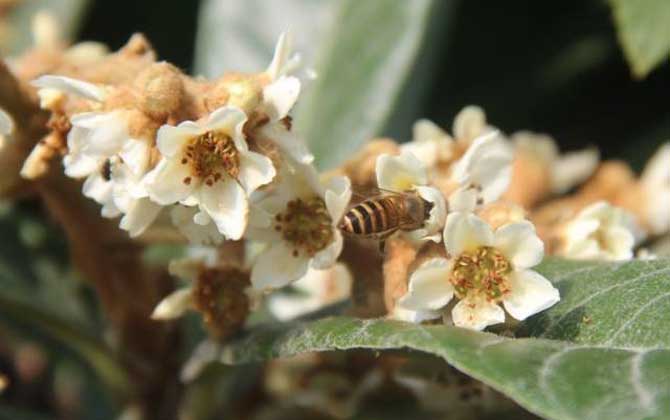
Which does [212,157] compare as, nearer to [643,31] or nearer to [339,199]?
[339,199]

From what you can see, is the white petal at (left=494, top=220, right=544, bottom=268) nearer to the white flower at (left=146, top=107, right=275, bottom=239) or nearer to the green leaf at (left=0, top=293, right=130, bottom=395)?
the white flower at (left=146, top=107, right=275, bottom=239)

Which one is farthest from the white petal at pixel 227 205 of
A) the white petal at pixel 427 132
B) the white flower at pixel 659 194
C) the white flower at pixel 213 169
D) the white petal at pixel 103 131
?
the white flower at pixel 659 194

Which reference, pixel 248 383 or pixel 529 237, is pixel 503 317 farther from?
pixel 248 383

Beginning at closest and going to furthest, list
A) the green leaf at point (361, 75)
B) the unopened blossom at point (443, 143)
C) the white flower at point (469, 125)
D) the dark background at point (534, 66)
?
1. the unopened blossom at point (443, 143)
2. the white flower at point (469, 125)
3. the green leaf at point (361, 75)
4. the dark background at point (534, 66)

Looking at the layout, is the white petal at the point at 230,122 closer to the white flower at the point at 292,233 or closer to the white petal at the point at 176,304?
the white flower at the point at 292,233

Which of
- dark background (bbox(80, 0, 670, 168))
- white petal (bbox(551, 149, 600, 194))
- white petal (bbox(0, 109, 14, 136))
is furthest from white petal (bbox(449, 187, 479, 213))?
dark background (bbox(80, 0, 670, 168))

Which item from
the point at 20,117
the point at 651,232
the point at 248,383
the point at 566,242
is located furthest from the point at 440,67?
the point at 20,117
